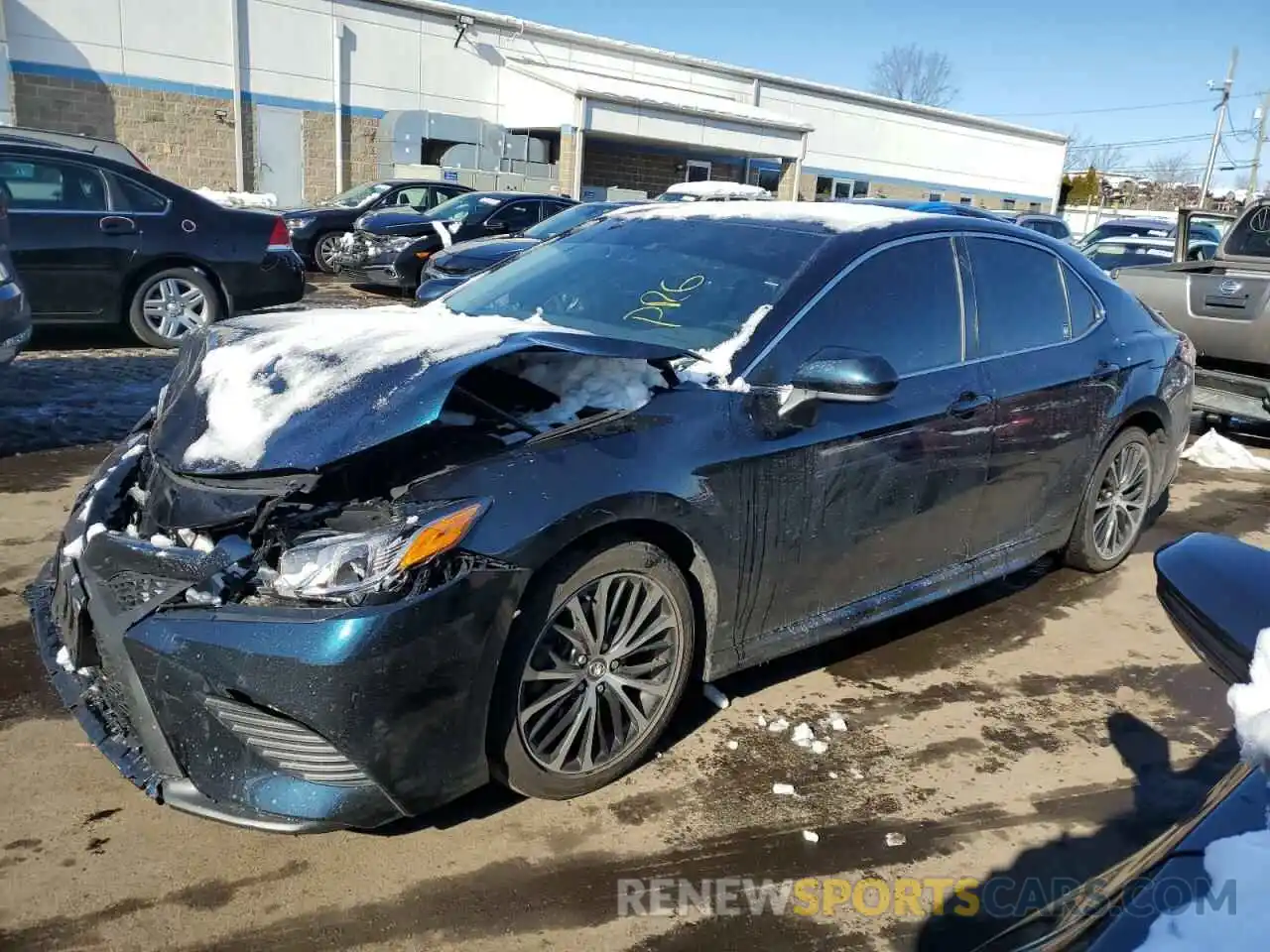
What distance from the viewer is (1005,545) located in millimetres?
4199

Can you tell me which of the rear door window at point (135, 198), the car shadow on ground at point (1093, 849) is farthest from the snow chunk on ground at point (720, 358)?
the rear door window at point (135, 198)

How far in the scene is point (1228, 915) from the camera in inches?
47.3

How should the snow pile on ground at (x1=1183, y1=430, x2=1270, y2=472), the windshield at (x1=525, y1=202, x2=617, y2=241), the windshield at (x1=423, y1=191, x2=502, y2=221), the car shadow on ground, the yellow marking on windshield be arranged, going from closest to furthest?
1. the car shadow on ground
2. the yellow marking on windshield
3. the snow pile on ground at (x1=1183, y1=430, x2=1270, y2=472)
4. the windshield at (x1=525, y1=202, x2=617, y2=241)
5. the windshield at (x1=423, y1=191, x2=502, y2=221)

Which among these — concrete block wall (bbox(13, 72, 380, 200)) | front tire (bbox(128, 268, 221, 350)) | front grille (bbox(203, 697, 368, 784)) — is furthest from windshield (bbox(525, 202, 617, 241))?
concrete block wall (bbox(13, 72, 380, 200))

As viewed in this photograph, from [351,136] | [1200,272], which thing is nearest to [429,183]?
[351,136]

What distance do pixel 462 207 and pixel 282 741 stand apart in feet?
42.7

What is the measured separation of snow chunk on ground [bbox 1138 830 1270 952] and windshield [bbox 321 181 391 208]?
1603cm

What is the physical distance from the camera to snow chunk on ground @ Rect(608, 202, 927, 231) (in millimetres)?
3781

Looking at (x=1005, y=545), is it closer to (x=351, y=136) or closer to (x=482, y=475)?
(x=482, y=475)

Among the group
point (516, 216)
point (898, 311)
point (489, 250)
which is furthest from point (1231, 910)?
point (516, 216)

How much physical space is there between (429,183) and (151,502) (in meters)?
15.0

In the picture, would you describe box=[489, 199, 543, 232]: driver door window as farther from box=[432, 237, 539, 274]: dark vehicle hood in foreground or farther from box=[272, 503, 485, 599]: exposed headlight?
box=[272, 503, 485, 599]: exposed headlight

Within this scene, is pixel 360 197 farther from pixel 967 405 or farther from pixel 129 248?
pixel 967 405

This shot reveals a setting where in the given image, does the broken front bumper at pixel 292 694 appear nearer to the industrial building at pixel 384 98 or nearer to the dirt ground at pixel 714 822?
the dirt ground at pixel 714 822
